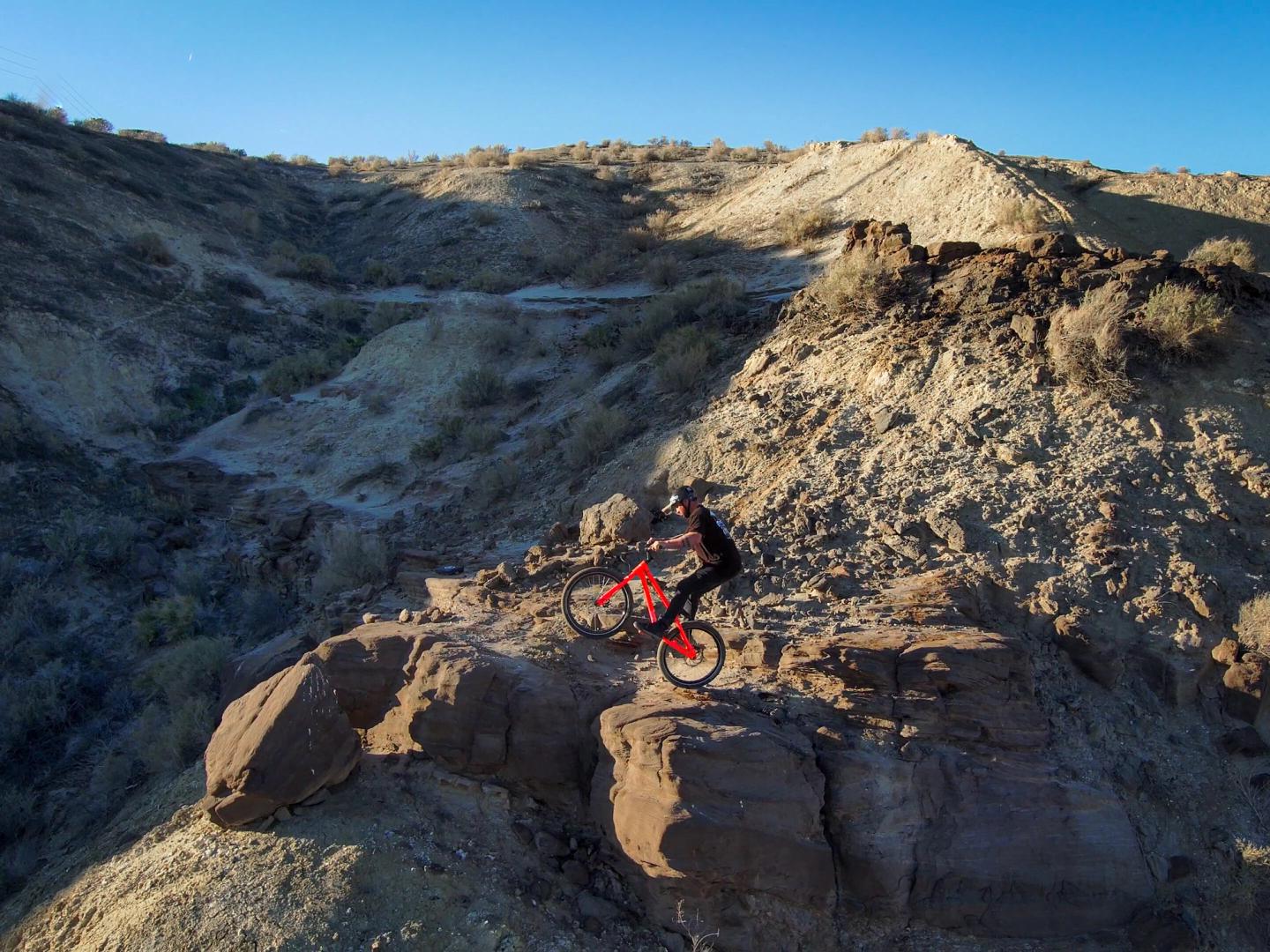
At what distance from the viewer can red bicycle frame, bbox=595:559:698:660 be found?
21.0 ft

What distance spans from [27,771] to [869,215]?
1827 centimetres

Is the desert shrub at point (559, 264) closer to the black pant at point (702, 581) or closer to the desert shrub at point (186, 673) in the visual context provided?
the desert shrub at point (186, 673)

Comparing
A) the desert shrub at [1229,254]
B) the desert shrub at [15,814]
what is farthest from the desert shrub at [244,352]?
the desert shrub at [1229,254]

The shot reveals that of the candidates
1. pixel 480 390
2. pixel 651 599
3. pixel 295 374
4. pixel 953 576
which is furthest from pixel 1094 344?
pixel 295 374

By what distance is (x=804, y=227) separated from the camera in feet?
65.1

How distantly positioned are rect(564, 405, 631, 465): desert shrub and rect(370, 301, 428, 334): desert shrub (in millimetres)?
10407

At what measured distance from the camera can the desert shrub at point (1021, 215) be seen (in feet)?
46.4

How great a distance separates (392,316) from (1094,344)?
1714 centimetres

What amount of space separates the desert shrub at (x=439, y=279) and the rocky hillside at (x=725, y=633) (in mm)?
9064

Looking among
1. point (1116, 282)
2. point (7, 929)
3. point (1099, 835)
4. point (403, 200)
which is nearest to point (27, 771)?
point (7, 929)

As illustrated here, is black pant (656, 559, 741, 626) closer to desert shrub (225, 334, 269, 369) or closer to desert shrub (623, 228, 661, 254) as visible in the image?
desert shrub (225, 334, 269, 369)

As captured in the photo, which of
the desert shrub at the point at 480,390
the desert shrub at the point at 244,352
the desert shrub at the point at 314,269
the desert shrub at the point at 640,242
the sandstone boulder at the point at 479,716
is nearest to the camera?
the sandstone boulder at the point at 479,716

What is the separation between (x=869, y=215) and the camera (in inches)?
766

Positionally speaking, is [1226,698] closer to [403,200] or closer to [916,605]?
[916,605]
